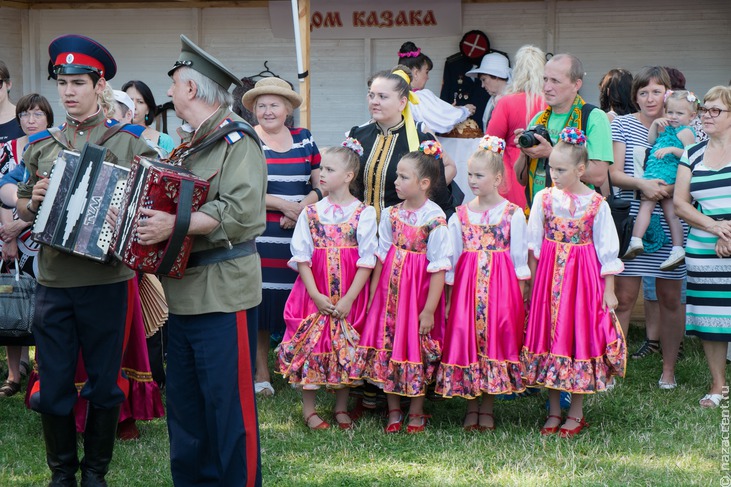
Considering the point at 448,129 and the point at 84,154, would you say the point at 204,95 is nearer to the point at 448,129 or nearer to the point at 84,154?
the point at 84,154

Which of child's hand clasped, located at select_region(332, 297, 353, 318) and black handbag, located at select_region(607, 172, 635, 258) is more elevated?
black handbag, located at select_region(607, 172, 635, 258)

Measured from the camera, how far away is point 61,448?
411cm

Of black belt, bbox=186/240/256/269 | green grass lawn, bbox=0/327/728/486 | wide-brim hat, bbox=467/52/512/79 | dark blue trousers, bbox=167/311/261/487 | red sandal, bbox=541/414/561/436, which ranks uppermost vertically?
wide-brim hat, bbox=467/52/512/79

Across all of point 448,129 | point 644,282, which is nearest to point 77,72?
point 448,129

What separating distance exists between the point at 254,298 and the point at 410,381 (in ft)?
5.11

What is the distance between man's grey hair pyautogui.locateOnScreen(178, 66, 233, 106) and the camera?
359 centimetres

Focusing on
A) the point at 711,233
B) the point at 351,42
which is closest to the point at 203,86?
the point at 711,233

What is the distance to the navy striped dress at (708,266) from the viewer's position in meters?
5.46

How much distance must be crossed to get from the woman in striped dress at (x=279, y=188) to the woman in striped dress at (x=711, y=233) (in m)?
2.37

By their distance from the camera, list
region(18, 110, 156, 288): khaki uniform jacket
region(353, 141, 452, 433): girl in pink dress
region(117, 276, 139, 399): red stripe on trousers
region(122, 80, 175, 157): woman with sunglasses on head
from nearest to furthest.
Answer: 1. region(18, 110, 156, 288): khaki uniform jacket
2. region(117, 276, 139, 399): red stripe on trousers
3. region(353, 141, 452, 433): girl in pink dress
4. region(122, 80, 175, 157): woman with sunglasses on head

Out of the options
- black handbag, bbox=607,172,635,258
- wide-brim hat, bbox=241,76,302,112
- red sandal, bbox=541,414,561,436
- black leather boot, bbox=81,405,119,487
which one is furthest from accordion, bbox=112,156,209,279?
black handbag, bbox=607,172,635,258

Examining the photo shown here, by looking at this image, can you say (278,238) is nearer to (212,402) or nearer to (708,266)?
(212,402)

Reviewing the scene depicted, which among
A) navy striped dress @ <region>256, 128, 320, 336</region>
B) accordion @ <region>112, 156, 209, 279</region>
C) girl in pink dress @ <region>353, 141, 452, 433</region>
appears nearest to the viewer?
accordion @ <region>112, 156, 209, 279</region>

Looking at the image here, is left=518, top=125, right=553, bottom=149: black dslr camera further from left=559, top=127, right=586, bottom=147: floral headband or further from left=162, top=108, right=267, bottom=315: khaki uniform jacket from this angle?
left=162, top=108, right=267, bottom=315: khaki uniform jacket
